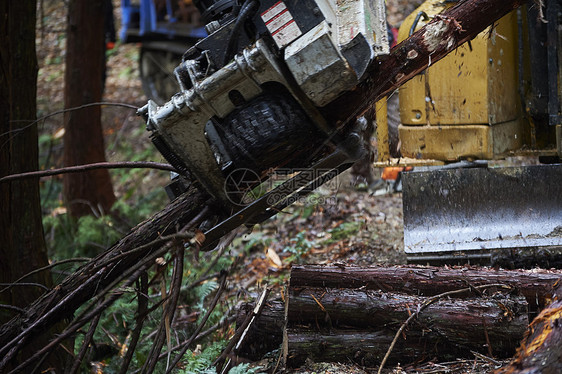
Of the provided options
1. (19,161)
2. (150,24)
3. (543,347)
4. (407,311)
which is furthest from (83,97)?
(543,347)

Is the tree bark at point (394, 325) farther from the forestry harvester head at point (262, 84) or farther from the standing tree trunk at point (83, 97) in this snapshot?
the standing tree trunk at point (83, 97)

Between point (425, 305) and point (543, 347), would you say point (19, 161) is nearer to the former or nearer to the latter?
point (425, 305)

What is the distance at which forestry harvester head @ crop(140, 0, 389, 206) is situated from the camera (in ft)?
7.77

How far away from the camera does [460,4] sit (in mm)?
2879

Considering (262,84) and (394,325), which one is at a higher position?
(262,84)

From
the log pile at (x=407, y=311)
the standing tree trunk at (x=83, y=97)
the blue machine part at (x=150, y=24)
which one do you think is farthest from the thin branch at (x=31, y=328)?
the blue machine part at (x=150, y=24)

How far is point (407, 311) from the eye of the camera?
8.84ft

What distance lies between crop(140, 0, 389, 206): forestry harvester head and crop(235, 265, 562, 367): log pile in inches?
26.5

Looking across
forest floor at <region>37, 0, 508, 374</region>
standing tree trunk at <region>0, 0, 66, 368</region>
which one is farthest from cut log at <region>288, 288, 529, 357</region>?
standing tree trunk at <region>0, 0, 66, 368</region>

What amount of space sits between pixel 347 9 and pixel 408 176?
158 centimetres

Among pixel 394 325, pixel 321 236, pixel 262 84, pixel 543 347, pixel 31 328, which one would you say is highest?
pixel 262 84

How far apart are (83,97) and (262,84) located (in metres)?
4.46

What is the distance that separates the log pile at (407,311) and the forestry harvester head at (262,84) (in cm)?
67

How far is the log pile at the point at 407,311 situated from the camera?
2.61 m
